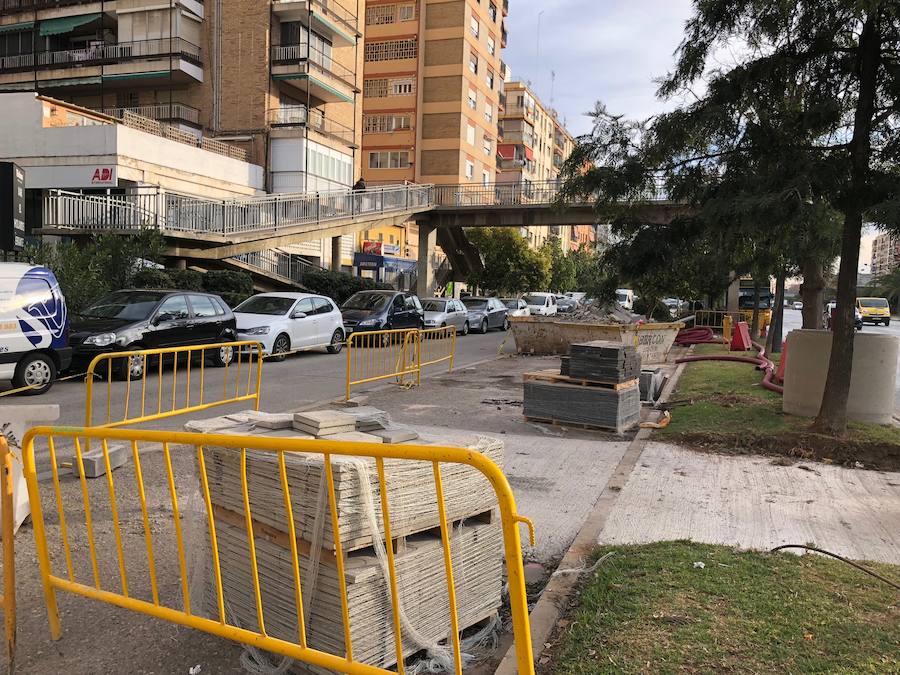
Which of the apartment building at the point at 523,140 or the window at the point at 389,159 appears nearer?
the window at the point at 389,159

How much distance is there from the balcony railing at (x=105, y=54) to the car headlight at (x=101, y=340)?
1023 inches

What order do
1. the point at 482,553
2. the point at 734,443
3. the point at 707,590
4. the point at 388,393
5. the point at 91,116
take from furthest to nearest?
the point at 91,116 < the point at 388,393 < the point at 734,443 < the point at 707,590 < the point at 482,553

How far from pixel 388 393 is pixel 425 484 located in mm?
8640

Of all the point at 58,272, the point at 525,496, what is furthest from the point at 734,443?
the point at 58,272

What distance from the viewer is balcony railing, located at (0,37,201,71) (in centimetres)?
3353

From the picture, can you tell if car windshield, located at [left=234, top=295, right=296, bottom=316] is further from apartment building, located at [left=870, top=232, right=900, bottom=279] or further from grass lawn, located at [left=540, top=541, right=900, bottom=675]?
grass lawn, located at [left=540, top=541, right=900, bottom=675]

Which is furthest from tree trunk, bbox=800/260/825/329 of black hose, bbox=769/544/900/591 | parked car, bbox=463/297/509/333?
parked car, bbox=463/297/509/333

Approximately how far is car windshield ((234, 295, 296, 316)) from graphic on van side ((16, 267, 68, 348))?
5729mm

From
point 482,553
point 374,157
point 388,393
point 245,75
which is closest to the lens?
point 482,553

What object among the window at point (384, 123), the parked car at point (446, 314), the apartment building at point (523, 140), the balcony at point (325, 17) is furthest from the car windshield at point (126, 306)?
the apartment building at point (523, 140)

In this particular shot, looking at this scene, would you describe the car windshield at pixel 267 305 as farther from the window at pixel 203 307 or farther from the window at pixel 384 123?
the window at pixel 384 123

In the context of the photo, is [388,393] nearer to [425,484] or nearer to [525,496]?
[525,496]

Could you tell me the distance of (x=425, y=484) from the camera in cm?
320

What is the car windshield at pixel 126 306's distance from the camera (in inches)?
507
